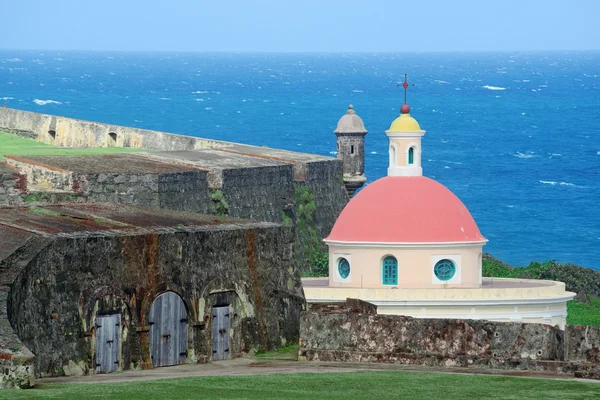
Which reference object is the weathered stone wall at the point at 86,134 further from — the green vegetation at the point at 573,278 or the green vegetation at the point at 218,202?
the green vegetation at the point at 573,278

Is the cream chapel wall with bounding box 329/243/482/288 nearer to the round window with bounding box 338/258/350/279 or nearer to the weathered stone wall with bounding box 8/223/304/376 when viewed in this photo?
the round window with bounding box 338/258/350/279

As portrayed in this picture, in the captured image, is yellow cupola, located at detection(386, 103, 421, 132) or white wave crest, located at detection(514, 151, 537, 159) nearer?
yellow cupola, located at detection(386, 103, 421, 132)

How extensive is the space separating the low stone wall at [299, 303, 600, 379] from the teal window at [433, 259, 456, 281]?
13732mm

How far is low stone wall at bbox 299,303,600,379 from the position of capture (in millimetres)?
21422

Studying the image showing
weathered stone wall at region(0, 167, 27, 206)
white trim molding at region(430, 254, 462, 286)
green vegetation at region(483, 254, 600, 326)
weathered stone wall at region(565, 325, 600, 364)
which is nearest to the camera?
weathered stone wall at region(565, 325, 600, 364)

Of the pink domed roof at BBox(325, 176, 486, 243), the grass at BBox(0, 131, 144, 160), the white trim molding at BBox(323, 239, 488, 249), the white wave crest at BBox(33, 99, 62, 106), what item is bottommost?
the white trim molding at BBox(323, 239, 488, 249)

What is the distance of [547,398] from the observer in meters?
18.6

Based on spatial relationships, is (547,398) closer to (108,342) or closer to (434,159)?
(108,342)

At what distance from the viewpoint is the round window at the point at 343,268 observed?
37.4 metres

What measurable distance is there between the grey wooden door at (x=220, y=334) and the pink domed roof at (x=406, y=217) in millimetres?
11406

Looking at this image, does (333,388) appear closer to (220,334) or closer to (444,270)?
(220,334)

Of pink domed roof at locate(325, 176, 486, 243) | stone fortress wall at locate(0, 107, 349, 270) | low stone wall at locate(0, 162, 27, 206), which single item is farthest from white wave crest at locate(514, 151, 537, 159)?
low stone wall at locate(0, 162, 27, 206)

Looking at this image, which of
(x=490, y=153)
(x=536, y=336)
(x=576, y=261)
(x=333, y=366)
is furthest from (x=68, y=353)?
(x=490, y=153)

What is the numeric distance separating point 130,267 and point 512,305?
13443 millimetres
